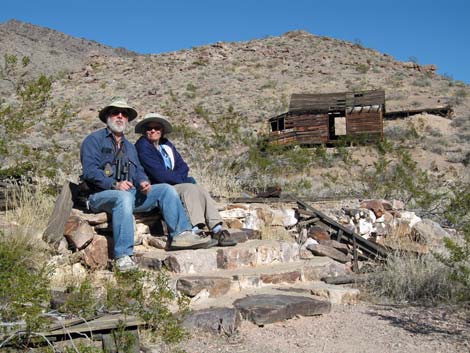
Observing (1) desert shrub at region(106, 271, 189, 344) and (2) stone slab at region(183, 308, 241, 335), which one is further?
(2) stone slab at region(183, 308, 241, 335)

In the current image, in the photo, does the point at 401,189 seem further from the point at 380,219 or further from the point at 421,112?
the point at 421,112

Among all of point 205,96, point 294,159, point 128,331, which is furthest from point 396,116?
point 128,331

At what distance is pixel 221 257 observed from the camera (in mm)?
5684

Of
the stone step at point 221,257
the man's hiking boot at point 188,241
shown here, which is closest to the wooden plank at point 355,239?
the stone step at point 221,257

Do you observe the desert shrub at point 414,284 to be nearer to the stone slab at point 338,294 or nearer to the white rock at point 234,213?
the stone slab at point 338,294

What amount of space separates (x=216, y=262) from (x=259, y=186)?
4.77 metres

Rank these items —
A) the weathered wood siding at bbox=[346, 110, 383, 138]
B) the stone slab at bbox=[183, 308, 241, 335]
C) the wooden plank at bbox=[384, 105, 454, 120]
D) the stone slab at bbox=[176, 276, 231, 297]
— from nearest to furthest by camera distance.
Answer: the stone slab at bbox=[183, 308, 241, 335], the stone slab at bbox=[176, 276, 231, 297], the weathered wood siding at bbox=[346, 110, 383, 138], the wooden plank at bbox=[384, 105, 454, 120]

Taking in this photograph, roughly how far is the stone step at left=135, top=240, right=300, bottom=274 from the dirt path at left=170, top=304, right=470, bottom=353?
1.23 metres

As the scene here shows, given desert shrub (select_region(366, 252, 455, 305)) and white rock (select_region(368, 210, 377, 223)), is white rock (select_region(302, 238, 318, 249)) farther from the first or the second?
white rock (select_region(368, 210, 377, 223))

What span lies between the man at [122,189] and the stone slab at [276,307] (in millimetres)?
1090

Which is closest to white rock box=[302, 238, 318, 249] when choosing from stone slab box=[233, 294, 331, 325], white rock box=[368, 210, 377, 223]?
white rock box=[368, 210, 377, 223]

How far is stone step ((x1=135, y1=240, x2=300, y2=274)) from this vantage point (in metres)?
5.29

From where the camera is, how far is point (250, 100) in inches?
1211

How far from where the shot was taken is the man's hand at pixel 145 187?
18.0ft
